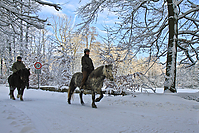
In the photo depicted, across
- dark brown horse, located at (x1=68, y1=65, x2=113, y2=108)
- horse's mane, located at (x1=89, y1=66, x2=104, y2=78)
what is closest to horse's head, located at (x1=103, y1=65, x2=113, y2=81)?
dark brown horse, located at (x1=68, y1=65, x2=113, y2=108)

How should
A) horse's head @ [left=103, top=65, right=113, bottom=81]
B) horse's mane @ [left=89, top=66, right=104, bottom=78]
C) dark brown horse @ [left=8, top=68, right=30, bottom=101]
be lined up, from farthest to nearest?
dark brown horse @ [left=8, top=68, right=30, bottom=101], horse's mane @ [left=89, top=66, right=104, bottom=78], horse's head @ [left=103, top=65, right=113, bottom=81]

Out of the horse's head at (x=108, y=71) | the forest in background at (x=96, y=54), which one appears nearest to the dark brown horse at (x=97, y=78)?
the horse's head at (x=108, y=71)

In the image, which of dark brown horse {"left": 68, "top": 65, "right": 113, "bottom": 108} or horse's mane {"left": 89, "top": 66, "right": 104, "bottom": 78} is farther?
horse's mane {"left": 89, "top": 66, "right": 104, "bottom": 78}

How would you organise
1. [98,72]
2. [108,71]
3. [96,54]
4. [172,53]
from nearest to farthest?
[108,71]
[98,72]
[172,53]
[96,54]

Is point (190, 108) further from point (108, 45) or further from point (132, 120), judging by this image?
point (108, 45)

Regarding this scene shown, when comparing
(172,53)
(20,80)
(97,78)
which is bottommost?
(20,80)

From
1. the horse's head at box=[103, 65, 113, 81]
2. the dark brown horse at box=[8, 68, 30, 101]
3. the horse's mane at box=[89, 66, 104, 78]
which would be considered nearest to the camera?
the horse's head at box=[103, 65, 113, 81]

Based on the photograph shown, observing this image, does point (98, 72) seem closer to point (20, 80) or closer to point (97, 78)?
point (97, 78)

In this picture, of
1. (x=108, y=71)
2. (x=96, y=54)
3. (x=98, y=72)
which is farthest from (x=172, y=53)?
(x=96, y=54)

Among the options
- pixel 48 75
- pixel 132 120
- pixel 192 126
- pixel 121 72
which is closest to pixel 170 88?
pixel 121 72

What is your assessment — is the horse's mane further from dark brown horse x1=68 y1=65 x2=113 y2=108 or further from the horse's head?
the horse's head

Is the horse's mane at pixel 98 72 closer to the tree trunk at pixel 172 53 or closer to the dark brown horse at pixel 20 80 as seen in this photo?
the tree trunk at pixel 172 53

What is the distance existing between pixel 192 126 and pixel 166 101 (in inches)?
92.6

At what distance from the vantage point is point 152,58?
28.5ft
